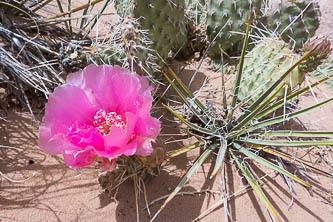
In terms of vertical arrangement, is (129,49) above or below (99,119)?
above

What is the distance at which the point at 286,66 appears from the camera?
1171 mm

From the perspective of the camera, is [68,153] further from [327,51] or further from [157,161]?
[327,51]

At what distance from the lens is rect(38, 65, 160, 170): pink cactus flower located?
75 centimetres

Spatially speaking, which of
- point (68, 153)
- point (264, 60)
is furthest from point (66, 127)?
point (264, 60)

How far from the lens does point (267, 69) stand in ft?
3.98

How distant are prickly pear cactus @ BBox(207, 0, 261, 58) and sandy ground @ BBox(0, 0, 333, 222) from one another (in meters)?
0.59

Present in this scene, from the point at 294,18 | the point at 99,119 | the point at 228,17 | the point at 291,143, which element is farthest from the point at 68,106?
the point at 294,18

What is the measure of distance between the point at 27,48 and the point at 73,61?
212 mm

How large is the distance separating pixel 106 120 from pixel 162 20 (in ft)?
1.79

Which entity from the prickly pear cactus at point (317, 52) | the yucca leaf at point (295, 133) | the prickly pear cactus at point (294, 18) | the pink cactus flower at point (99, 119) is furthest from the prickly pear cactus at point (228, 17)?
the pink cactus flower at point (99, 119)

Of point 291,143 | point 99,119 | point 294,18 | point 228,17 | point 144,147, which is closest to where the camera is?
point 144,147

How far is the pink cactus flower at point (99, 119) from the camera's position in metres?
0.75

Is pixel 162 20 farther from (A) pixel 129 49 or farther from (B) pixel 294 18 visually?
(B) pixel 294 18

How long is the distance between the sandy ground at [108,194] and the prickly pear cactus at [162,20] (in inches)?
15.8
